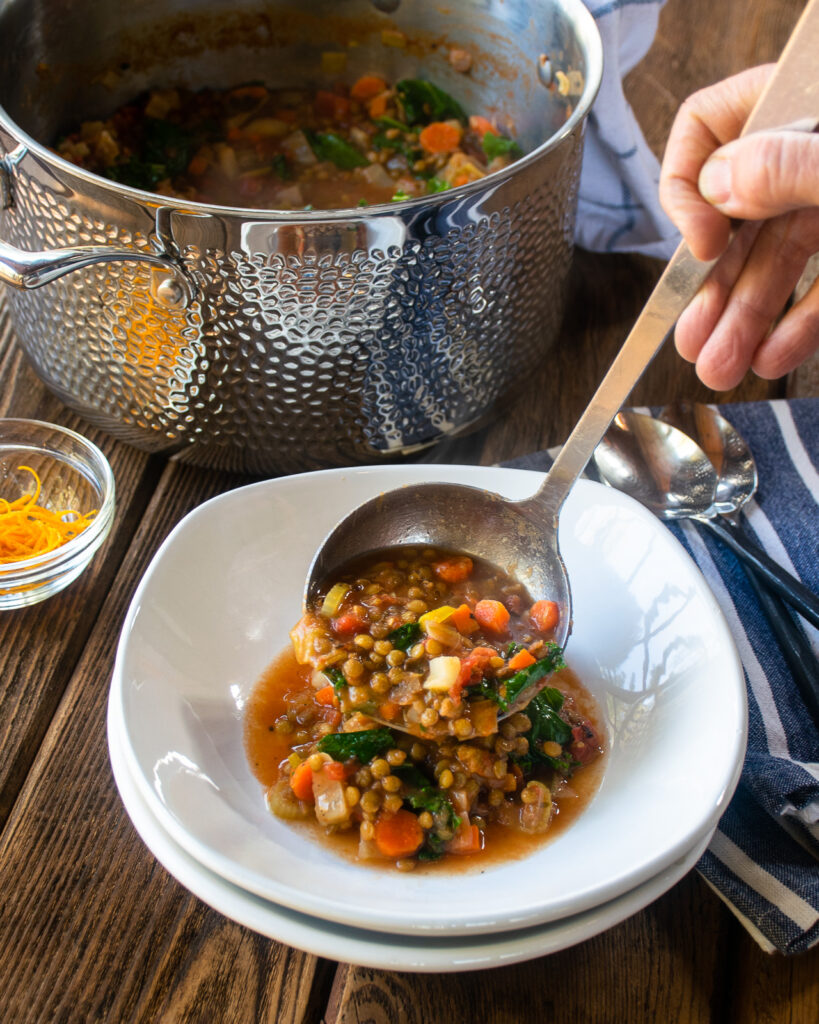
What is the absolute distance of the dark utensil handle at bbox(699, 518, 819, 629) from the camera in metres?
1.75

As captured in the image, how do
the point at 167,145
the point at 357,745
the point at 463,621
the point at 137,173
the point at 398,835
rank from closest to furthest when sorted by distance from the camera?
the point at 398,835 < the point at 357,745 < the point at 463,621 < the point at 137,173 < the point at 167,145

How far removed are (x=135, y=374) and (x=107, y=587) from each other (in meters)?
0.41

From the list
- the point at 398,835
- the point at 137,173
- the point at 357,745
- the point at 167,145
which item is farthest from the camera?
the point at 167,145

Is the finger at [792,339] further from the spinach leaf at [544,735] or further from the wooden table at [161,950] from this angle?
the wooden table at [161,950]

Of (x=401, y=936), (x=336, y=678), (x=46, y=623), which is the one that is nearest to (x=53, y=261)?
(x=46, y=623)

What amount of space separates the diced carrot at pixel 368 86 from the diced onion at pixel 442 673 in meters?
1.79

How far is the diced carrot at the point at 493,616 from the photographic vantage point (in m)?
1.62

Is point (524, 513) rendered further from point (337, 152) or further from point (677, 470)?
point (337, 152)

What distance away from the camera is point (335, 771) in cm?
145

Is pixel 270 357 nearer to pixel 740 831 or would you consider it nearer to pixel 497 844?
pixel 497 844

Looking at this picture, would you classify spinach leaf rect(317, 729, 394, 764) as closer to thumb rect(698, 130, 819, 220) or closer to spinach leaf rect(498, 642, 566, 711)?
spinach leaf rect(498, 642, 566, 711)

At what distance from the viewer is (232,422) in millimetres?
1906

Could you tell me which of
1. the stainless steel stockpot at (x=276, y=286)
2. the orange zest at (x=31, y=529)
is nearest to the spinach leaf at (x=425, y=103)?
the stainless steel stockpot at (x=276, y=286)

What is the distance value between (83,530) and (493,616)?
82 centimetres
